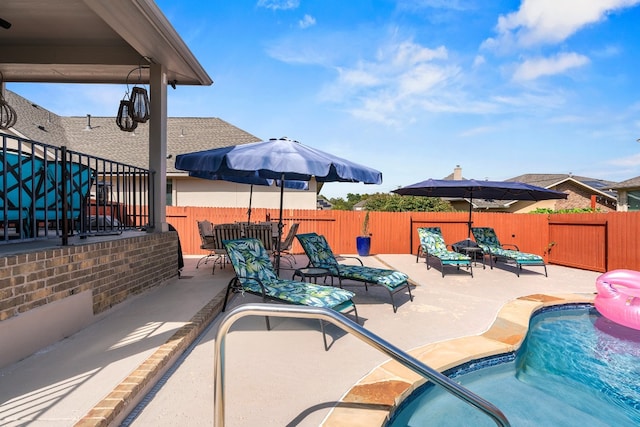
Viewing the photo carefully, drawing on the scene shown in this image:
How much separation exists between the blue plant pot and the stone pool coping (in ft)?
20.4

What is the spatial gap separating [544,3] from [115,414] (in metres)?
11.0

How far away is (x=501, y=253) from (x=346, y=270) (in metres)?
5.03

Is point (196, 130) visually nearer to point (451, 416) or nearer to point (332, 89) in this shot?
point (332, 89)

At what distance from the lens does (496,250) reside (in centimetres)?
860

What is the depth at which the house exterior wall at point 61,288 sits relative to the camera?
8.87 ft

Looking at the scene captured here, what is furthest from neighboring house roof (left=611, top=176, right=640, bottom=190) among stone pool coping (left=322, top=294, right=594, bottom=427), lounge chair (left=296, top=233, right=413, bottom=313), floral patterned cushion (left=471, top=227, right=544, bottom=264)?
lounge chair (left=296, top=233, right=413, bottom=313)

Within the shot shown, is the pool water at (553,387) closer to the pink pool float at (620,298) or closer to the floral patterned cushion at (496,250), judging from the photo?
the pink pool float at (620,298)

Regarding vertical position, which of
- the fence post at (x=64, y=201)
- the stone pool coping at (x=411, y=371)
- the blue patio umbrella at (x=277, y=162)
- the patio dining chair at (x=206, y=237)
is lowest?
the stone pool coping at (x=411, y=371)

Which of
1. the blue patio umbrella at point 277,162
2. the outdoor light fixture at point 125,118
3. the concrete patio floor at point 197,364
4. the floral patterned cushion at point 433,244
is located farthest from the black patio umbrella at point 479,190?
the outdoor light fixture at point 125,118

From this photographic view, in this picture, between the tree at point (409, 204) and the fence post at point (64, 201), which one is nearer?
the fence post at point (64, 201)

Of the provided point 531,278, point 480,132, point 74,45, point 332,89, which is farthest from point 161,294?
point 480,132

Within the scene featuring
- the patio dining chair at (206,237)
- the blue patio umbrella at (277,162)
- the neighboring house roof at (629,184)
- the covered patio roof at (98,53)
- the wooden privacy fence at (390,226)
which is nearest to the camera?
Answer: the blue patio umbrella at (277,162)

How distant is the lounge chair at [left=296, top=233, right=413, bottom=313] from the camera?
4848 mm

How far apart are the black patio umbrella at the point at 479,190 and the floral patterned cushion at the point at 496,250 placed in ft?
1.28
